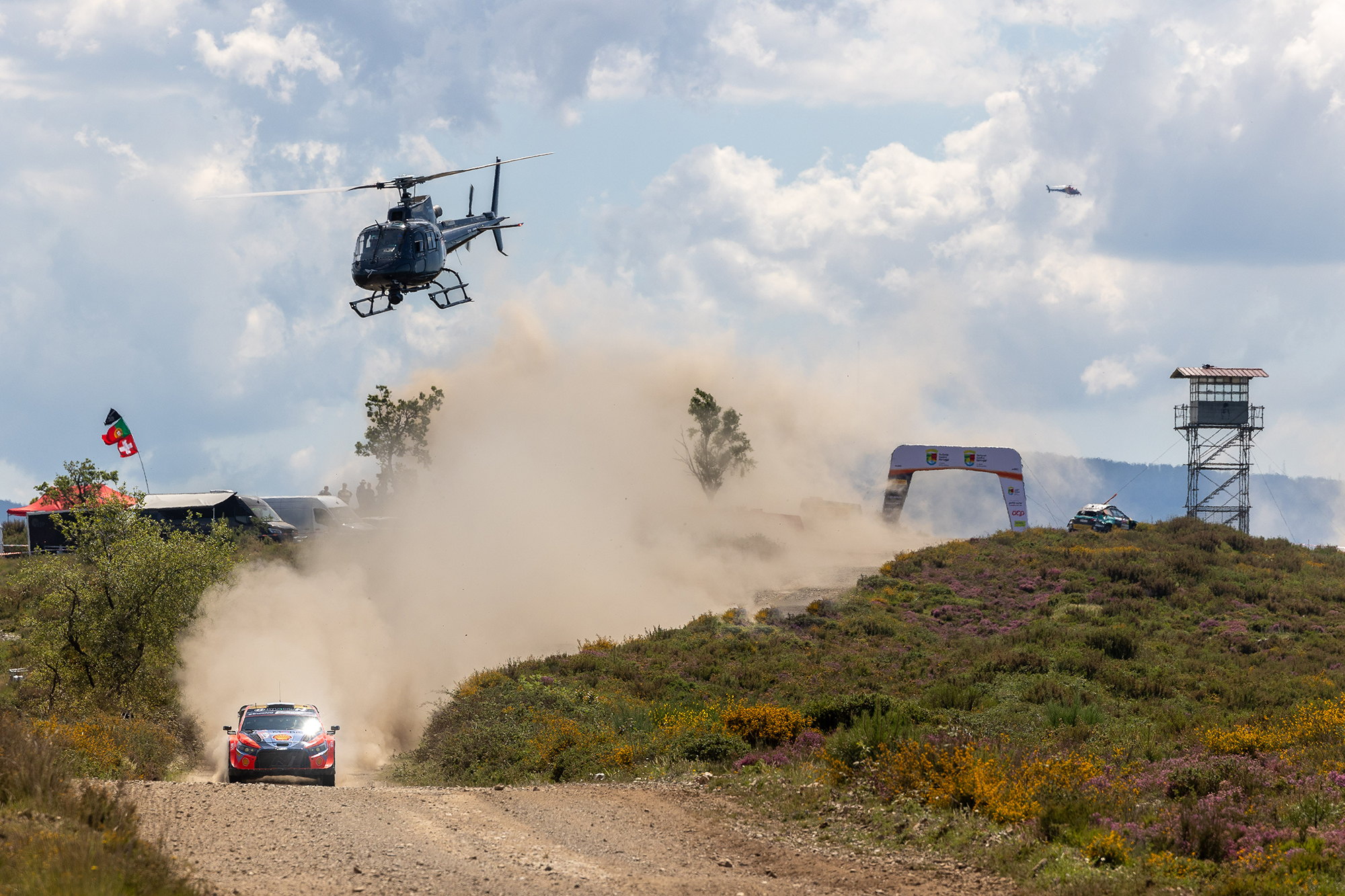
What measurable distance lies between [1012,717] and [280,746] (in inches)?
657

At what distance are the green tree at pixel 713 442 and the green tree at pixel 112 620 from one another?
224 feet

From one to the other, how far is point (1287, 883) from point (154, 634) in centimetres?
3087

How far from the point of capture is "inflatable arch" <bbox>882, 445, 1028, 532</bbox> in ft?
249

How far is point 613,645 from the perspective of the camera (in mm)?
44750

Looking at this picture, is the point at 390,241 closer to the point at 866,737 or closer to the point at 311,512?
the point at 866,737

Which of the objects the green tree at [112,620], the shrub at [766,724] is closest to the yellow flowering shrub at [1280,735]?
the shrub at [766,724]

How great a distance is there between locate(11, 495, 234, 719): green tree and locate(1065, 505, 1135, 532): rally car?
198 feet

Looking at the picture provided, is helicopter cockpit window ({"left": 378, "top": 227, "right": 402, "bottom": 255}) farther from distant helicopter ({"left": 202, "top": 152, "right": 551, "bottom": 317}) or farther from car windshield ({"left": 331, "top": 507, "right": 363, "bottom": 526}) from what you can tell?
car windshield ({"left": 331, "top": 507, "right": 363, "bottom": 526})

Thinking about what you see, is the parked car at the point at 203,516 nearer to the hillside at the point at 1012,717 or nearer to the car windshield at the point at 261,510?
the car windshield at the point at 261,510

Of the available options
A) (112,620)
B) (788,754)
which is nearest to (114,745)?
(112,620)

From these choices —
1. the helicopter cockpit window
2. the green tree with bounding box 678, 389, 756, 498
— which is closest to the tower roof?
the green tree with bounding box 678, 389, 756, 498

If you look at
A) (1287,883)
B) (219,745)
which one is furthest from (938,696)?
(219,745)

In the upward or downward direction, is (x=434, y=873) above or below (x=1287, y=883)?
below

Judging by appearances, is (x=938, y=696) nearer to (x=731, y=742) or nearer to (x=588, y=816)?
(x=731, y=742)
